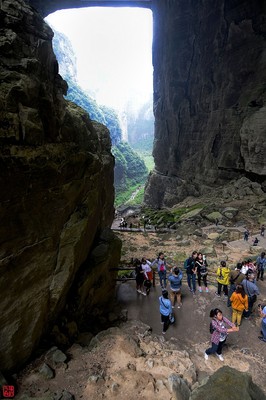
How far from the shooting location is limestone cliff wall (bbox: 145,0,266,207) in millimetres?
27484

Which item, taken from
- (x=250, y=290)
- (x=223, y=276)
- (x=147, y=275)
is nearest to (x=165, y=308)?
(x=147, y=275)

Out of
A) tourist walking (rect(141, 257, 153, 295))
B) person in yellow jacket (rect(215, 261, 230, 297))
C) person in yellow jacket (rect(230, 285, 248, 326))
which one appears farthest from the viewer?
tourist walking (rect(141, 257, 153, 295))

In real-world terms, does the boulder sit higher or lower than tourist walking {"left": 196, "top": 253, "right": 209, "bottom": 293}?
higher

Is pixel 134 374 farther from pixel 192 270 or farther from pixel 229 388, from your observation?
pixel 192 270

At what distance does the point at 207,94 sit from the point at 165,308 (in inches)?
1188

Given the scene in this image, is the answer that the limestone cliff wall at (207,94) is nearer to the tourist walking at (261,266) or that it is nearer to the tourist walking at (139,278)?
the tourist walking at (261,266)

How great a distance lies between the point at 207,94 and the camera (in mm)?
33875

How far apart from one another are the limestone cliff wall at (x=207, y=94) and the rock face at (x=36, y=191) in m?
21.8

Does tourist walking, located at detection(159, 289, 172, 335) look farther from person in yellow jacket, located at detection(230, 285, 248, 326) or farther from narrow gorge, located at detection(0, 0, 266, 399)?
person in yellow jacket, located at detection(230, 285, 248, 326)

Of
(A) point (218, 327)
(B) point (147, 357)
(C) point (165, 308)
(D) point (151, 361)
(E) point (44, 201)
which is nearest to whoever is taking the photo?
(E) point (44, 201)

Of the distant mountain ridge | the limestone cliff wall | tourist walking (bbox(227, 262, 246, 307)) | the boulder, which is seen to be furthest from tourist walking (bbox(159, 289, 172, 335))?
the distant mountain ridge

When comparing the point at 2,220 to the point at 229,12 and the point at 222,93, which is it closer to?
the point at 222,93

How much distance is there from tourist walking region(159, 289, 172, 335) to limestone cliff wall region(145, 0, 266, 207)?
20358 mm

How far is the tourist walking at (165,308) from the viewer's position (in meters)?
9.62
